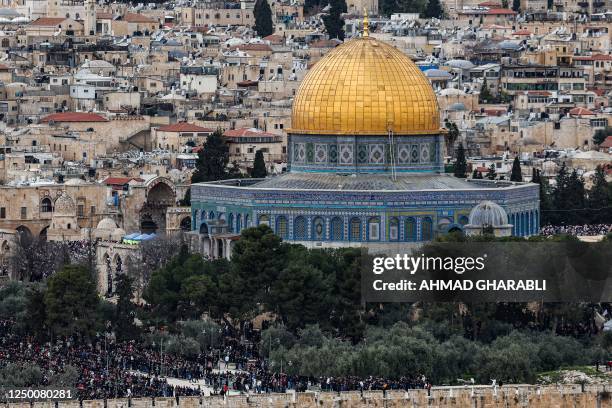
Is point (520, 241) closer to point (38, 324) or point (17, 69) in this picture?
point (38, 324)

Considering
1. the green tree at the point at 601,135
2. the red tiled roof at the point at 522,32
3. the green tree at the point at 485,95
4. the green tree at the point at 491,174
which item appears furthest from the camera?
the red tiled roof at the point at 522,32

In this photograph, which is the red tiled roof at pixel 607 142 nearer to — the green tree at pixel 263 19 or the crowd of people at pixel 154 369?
the crowd of people at pixel 154 369

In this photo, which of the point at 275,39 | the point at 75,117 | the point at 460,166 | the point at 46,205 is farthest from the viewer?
the point at 275,39

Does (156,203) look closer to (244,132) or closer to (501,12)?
(244,132)

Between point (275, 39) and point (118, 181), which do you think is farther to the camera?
point (275, 39)

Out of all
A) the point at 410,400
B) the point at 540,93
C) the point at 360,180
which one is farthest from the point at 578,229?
the point at 540,93

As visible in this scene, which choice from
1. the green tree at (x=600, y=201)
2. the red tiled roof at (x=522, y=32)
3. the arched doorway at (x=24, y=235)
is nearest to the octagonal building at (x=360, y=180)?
the arched doorway at (x=24, y=235)
